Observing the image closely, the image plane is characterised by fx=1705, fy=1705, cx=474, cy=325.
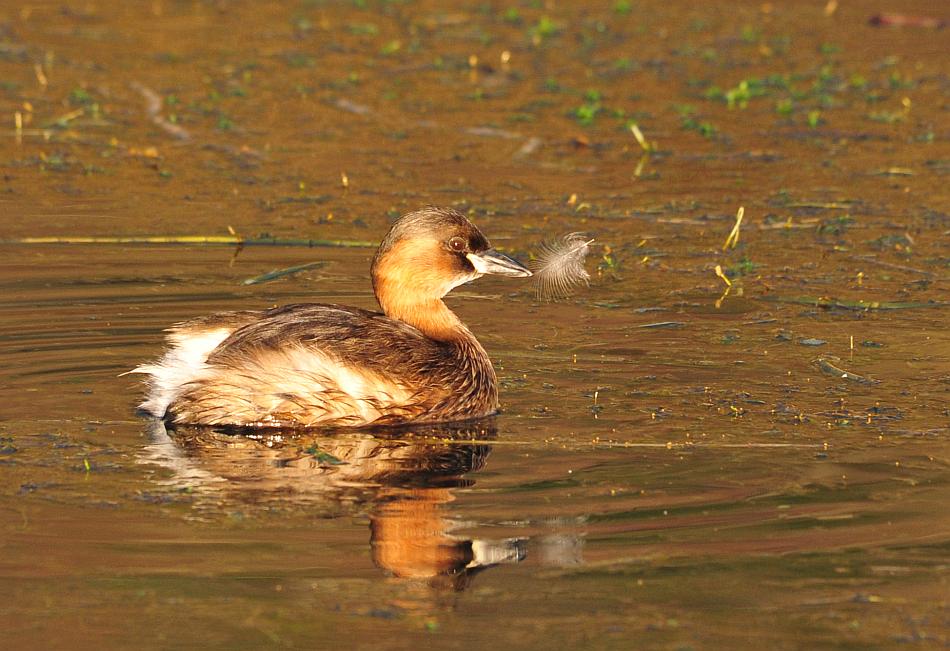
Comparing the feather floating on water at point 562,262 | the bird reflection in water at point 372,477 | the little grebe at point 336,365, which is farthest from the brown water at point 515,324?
the feather floating on water at point 562,262

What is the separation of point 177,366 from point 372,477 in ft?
4.30

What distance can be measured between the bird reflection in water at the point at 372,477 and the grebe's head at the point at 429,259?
0.79m

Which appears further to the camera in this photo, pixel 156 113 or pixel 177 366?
pixel 156 113

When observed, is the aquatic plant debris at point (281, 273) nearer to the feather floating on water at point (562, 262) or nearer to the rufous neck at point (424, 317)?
the feather floating on water at point (562, 262)

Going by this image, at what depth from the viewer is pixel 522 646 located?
5199 mm

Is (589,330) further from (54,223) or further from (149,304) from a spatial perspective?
(54,223)

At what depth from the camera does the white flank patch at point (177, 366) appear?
25.2 ft

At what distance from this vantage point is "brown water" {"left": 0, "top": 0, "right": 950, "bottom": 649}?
18.6 ft

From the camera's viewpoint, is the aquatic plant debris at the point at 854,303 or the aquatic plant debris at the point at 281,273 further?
the aquatic plant debris at the point at 281,273

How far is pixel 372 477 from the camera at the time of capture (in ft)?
22.8

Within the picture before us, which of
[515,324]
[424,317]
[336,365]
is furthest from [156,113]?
[336,365]

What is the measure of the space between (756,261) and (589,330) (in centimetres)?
194

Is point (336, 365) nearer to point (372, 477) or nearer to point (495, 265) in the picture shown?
point (372, 477)

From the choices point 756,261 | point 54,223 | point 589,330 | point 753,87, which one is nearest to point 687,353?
point 589,330
